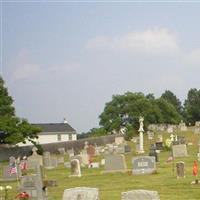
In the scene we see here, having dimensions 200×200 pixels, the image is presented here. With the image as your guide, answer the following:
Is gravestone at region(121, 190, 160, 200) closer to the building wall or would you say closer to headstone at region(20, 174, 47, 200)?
headstone at region(20, 174, 47, 200)

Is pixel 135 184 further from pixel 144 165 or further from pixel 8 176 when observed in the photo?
pixel 8 176

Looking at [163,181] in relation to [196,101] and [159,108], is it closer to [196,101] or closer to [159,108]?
[159,108]

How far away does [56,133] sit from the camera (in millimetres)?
88188

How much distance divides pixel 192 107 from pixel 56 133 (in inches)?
1439

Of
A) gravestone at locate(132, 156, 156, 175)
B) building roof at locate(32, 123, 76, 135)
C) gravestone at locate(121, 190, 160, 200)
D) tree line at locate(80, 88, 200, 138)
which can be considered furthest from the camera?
tree line at locate(80, 88, 200, 138)

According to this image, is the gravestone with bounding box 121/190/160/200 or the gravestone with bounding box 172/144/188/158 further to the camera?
the gravestone with bounding box 172/144/188/158

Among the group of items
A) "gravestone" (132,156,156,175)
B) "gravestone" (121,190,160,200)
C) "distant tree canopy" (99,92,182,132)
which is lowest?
"gravestone" (121,190,160,200)

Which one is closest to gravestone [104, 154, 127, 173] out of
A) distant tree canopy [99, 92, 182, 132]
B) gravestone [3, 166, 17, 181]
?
gravestone [3, 166, 17, 181]

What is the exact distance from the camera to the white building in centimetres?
8606

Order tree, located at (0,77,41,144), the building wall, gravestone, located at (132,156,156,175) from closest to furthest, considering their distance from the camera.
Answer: gravestone, located at (132,156,156,175)
tree, located at (0,77,41,144)
the building wall

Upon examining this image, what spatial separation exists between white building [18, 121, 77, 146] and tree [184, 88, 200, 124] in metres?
30.0

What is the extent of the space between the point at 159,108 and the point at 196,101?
19234 mm

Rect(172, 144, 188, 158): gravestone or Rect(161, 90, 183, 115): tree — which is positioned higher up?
Rect(161, 90, 183, 115): tree

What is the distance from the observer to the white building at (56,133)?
86.1 metres
